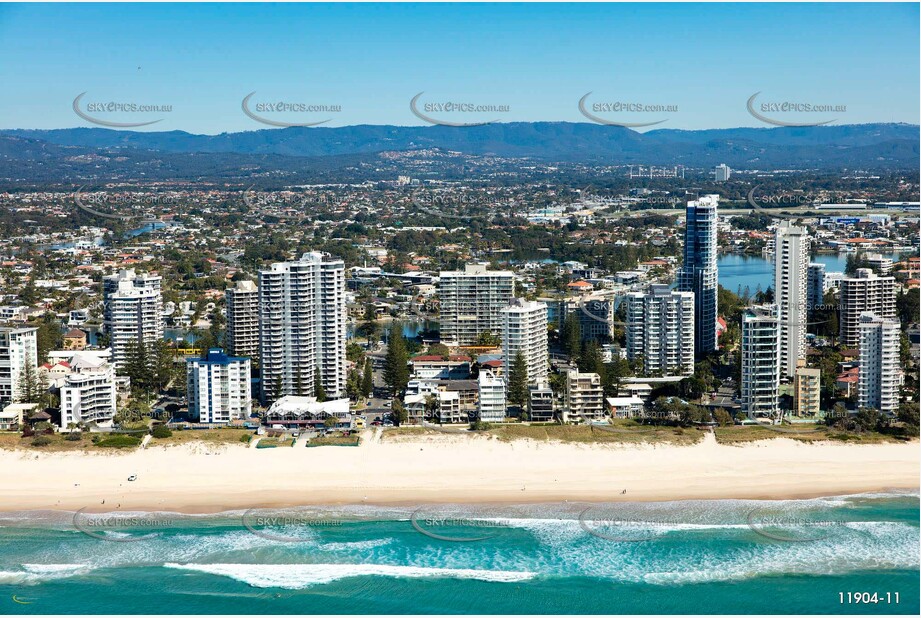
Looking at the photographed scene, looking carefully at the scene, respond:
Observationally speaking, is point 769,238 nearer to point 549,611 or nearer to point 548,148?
point 549,611

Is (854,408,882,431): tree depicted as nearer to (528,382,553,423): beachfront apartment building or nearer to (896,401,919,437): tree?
(896,401,919,437): tree

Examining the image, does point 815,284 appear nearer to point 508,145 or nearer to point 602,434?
point 602,434

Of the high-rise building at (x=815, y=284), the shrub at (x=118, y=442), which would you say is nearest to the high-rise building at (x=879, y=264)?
the high-rise building at (x=815, y=284)

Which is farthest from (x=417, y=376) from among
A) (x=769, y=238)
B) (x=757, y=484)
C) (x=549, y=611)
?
(x=769, y=238)

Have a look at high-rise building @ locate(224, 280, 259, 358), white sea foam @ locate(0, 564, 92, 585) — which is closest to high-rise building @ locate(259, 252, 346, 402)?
high-rise building @ locate(224, 280, 259, 358)

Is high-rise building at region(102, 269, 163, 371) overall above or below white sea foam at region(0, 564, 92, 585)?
above
